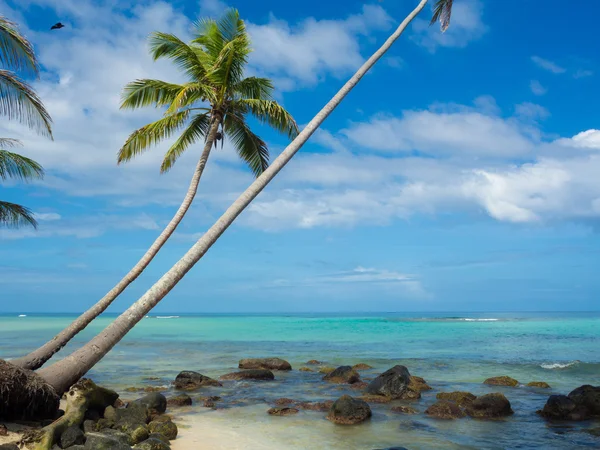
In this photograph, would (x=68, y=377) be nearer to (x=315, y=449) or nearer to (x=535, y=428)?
(x=315, y=449)

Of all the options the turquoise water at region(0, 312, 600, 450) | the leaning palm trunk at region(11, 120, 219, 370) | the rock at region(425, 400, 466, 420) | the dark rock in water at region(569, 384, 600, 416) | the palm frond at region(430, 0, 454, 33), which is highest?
the palm frond at region(430, 0, 454, 33)


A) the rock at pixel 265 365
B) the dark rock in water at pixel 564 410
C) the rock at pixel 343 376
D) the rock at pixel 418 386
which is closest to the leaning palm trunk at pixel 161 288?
the rock at pixel 418 386

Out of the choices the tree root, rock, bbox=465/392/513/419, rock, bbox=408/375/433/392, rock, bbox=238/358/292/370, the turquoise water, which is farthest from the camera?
rock, bbox=238/358/292/370

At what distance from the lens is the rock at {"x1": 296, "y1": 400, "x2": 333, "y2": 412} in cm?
1334

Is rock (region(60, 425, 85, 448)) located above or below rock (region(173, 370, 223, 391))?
above

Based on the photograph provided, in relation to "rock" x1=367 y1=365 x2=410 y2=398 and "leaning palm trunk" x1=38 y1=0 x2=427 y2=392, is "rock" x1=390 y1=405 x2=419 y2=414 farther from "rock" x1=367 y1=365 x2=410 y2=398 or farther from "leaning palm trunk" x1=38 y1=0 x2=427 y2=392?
"leaning palm trunk" x1=38 y1=0 x2=427 y2=392

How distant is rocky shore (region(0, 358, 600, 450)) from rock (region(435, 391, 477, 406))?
0.09 ft

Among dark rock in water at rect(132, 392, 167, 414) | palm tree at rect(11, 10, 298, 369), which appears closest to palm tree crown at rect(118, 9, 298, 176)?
palm tree at rect(11, 10, 298, 369)

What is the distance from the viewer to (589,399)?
12.7 metres

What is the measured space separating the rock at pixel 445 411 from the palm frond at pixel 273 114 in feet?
30.2

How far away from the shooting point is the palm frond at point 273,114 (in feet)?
49.3

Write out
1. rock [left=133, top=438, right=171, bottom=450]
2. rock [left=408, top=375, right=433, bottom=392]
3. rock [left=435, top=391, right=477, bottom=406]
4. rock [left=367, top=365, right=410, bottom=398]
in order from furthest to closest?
1. rock [left=408, top=375, right=433, bottom=392]
2. rock [left=367, top=365, right=410, bottom=398]
3. rock [left=435, top=391, right=477, bottom=406]
4. rock [left=133, top=438, right=171, bottom=450]

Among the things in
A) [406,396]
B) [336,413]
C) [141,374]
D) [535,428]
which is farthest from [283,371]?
[535,428]

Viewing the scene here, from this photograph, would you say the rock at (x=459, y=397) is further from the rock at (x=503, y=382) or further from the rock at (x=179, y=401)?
the rock at (x=179, y=401)
